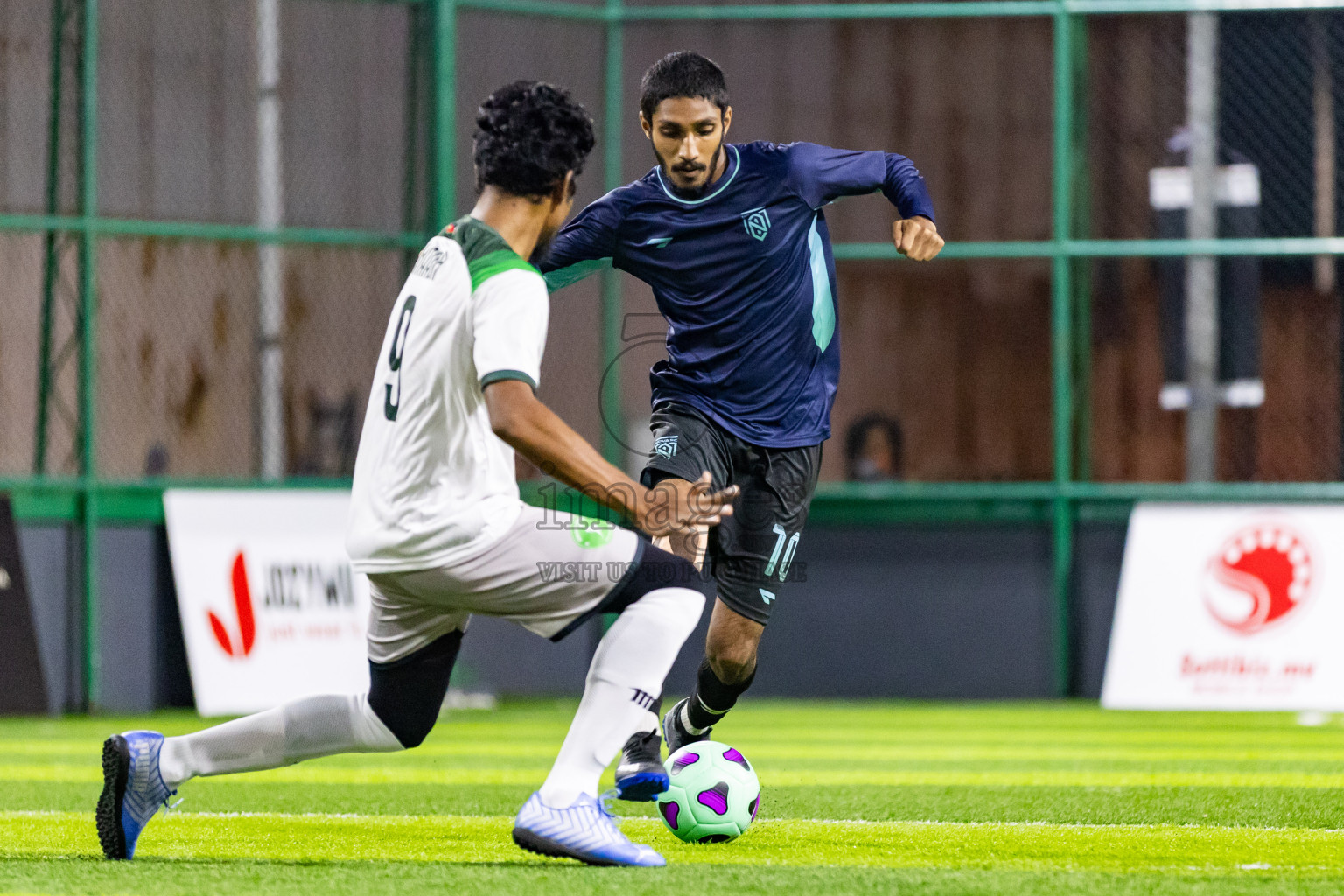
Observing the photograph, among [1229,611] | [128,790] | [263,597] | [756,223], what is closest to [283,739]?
[128,790]

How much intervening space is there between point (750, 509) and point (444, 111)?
6677 millimetres

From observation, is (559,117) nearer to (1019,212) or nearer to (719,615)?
(719,615)

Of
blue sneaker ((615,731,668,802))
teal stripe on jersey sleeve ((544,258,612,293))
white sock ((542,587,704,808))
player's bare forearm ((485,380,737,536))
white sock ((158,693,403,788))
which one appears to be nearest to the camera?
player's bare forearm ((485,380,737,536))

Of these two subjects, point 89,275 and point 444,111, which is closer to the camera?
point 89,275

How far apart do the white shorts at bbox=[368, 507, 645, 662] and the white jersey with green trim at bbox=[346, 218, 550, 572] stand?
0.13ft

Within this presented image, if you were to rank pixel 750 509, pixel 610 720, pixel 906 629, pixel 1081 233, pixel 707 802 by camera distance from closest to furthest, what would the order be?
pixel 610 720
pixel 707 802
pixel 750 509
pixel 906 629
pixel 1081 233

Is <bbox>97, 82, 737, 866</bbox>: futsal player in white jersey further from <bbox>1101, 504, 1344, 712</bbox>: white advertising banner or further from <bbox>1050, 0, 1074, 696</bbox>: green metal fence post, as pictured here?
<bbox>1050, 0, 1074, 696</bbox>: green metal fence post

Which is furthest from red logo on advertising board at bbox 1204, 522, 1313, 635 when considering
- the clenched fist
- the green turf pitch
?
the clenched fist

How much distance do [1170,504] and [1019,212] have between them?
7.77ft

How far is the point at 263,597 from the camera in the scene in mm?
10250

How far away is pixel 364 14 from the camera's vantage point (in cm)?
1166

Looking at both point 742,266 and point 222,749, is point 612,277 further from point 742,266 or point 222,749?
point 222,749

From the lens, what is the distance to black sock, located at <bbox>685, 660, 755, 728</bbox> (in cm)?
548

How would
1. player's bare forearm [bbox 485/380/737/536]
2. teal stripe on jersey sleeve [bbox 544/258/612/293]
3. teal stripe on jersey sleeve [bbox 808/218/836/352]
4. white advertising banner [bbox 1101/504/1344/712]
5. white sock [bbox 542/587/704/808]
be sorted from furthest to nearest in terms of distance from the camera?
white advertising banner [bbox 1101/504/1344/712] < teal stripe on jersey sleeve [bbox 808/218/836/352] < teal stripe on jersey sleeve [bbox 544/258/612/293] < white sock [bbox 542/587/704/808] < player's bare forearm [bbox 485/380/737/536]
